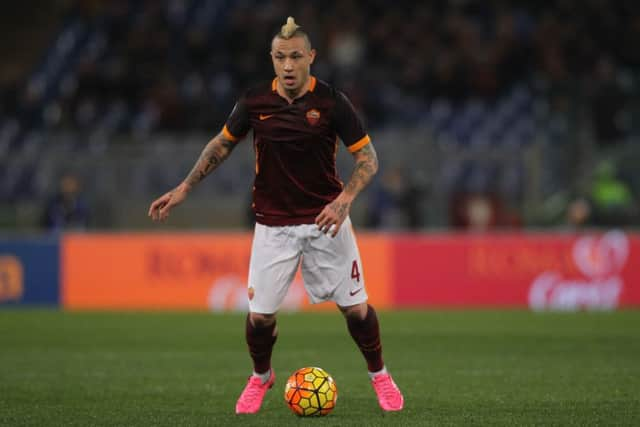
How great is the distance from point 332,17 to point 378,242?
6057 mm

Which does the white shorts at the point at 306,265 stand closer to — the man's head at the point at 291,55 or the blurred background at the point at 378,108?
the man's head at the point at 291,55

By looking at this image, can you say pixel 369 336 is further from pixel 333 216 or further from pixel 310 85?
pixel 310 85

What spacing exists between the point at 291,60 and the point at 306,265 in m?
1.18

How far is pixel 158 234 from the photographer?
16953mm

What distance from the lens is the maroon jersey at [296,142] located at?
6.79 metres

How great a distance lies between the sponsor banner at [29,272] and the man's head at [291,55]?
35.9 ft

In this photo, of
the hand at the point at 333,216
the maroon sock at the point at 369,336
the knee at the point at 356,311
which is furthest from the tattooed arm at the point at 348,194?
the maroon sock at the point at 369,336

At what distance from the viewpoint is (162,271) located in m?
16.9

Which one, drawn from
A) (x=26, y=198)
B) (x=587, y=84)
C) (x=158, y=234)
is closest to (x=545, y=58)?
(x=587, y=84)

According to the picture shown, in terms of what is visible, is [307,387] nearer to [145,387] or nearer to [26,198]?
[145,387]

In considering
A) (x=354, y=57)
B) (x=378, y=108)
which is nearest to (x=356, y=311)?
(x=378, y=108)

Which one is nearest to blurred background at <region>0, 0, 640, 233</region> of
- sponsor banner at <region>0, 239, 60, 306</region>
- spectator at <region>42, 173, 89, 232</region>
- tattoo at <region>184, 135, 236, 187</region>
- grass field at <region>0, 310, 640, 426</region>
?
spectator at <region>42, 173, 89, 232</region>

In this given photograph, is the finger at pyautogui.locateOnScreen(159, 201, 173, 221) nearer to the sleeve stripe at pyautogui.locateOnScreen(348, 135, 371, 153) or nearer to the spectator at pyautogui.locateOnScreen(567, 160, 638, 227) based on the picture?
the sleeve stripe at pyautogui.locateOnScreen(348, 135, 371, 153)

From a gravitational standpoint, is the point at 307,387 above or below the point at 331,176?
below
